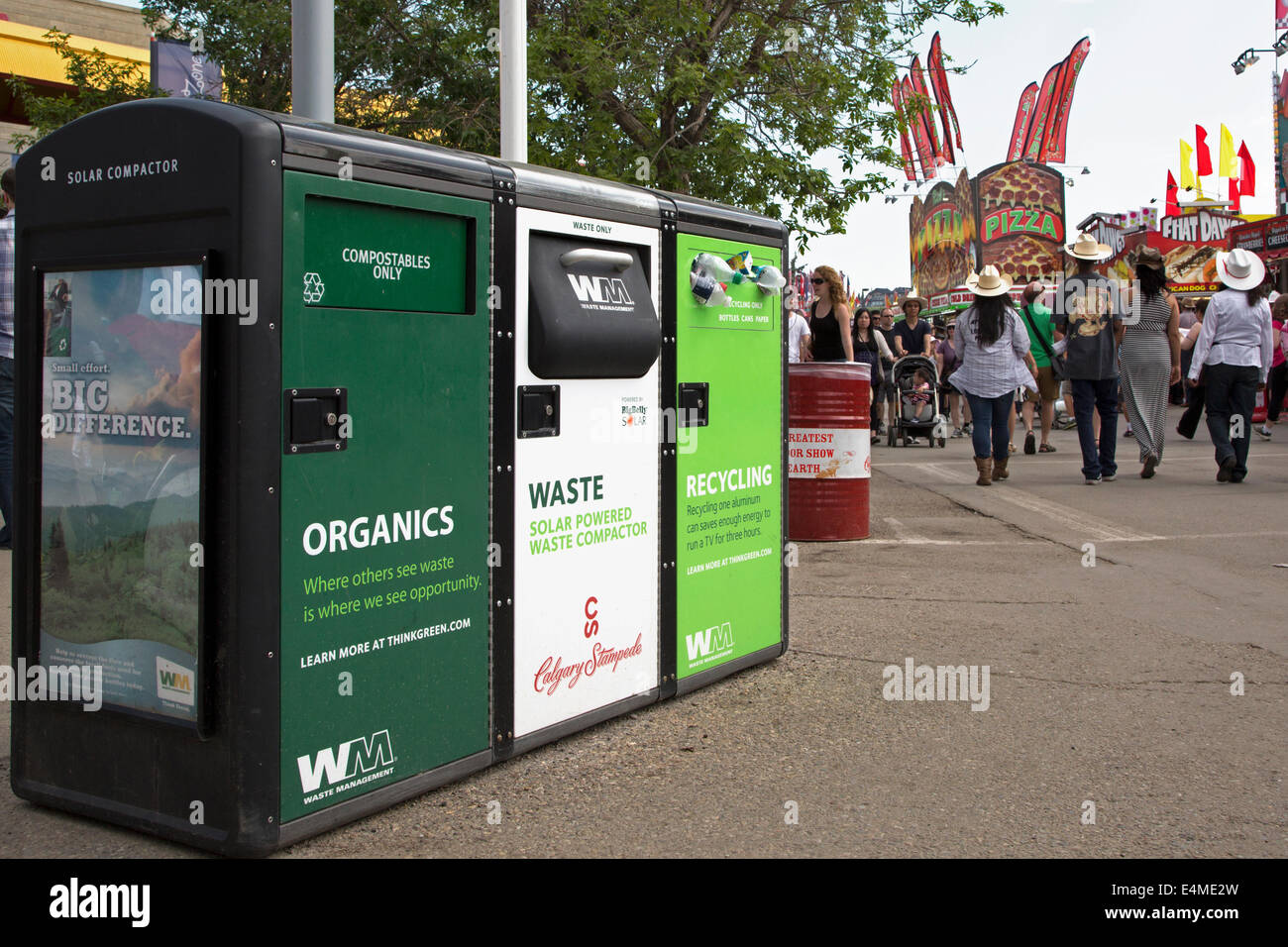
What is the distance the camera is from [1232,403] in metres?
12.6

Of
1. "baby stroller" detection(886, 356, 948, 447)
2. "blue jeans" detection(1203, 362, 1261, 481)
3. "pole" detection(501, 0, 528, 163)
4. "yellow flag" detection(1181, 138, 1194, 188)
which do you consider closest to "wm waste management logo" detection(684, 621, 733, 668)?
"pole" detection(501, 0, 528, 163)

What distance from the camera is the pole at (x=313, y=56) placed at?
20.5 ft

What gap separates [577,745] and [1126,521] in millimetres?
6911

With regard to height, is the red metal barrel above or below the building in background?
below

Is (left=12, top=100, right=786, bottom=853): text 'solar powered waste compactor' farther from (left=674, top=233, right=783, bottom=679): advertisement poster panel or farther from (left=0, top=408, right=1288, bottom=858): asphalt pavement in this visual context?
(left=674, top=233, right=783, bottom=679): advertisement poster panel

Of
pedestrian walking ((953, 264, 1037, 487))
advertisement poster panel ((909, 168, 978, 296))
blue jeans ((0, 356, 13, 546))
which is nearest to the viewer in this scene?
blue jeans ((0, 356, 13, 546))

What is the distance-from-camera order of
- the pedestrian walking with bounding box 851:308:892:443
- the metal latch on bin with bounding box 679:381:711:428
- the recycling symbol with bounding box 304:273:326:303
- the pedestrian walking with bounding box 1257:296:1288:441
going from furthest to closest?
the pedestrian walking with bounding box 1257:296:1288:441 → the pedestrian walking with bounding box 851:308:892:443 → the metal latch on bin with bounding box 679:381:711:428 → the recycling symbol with bounding box 304:273:326:303

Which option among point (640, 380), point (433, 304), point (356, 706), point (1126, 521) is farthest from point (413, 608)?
point (1126, 521)

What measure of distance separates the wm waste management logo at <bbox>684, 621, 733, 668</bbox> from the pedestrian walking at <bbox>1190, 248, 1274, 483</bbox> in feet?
28.1

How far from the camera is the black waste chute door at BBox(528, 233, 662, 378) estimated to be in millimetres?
4383

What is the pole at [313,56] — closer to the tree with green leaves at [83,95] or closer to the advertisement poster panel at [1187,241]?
the tree with green leaves at [83,95]

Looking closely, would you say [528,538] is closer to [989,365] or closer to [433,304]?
[433,304]

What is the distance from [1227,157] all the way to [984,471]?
161ft
